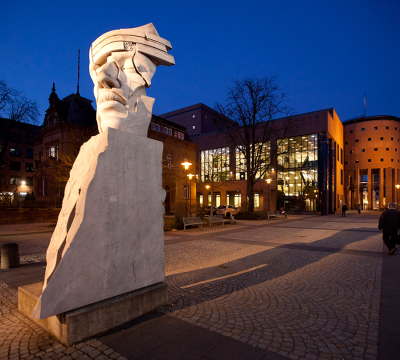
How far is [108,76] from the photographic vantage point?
3.82 metres

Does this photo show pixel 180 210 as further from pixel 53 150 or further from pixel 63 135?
pixel 53 150

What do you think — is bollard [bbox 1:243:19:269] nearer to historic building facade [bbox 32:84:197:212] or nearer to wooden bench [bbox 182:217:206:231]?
wooden bench [bbox 182:217:206:231]

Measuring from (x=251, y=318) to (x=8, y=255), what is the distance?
654 centimetres

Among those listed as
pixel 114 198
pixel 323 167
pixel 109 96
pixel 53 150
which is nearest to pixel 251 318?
pixel 114 198

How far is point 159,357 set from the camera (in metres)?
2.80

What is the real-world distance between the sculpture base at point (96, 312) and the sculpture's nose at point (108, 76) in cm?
313

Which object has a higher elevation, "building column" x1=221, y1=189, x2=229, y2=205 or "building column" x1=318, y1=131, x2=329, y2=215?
"building column" x1=318, y1=131, x2=329, y2=215

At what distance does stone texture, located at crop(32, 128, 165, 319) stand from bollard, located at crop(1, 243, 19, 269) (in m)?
4.32

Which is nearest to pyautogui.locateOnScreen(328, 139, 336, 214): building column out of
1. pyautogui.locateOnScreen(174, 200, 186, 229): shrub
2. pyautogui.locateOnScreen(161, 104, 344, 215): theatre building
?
pyautogui.locateOnScreen(161, 104, 344, 215): theatre building

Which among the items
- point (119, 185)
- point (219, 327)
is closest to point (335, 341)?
point (219, 327)

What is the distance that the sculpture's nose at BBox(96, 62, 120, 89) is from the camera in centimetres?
378

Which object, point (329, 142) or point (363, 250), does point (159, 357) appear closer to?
point (363, 250)

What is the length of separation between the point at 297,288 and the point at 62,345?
13.8 feet

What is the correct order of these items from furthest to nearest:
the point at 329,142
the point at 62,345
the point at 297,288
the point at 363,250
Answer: the point at 329,142
the point at 363,250
the point at 297,288
the point at 62,345
